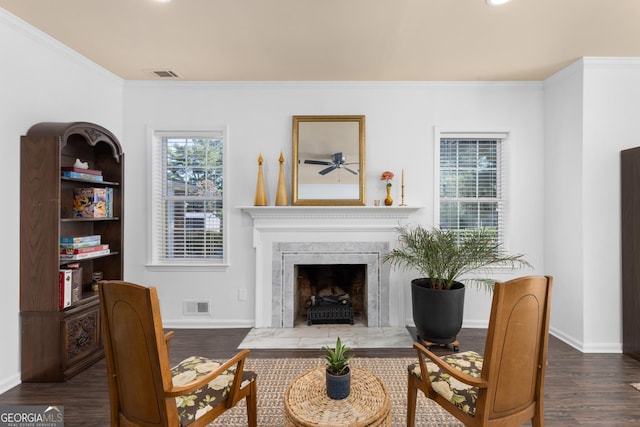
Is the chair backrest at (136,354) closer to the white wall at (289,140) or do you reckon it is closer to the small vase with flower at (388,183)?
→ the white wall at (289,140)

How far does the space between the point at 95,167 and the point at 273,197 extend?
5.90ft

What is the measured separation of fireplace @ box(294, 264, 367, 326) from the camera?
12.5 feet

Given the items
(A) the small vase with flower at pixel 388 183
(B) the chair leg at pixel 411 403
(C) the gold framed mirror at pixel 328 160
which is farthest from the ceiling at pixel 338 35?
(B) the chair leg at pixel 411 403

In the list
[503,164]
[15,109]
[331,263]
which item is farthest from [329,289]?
[15,109]

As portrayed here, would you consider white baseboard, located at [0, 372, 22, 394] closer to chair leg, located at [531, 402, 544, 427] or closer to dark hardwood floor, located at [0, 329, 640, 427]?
dark hardwood floor, located at [0, 329, 640, 427]

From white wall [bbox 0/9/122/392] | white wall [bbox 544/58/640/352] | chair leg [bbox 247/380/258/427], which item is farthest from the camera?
white wall [bbox 544/58/640/352]

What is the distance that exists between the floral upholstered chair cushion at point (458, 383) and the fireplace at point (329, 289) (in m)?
1.89

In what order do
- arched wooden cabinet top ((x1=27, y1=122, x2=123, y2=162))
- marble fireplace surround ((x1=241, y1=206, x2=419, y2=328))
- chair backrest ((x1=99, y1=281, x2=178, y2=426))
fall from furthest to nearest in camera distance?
marble fireplace surround ((x1=241, y1=206, x2=419, y2=328)) < arched wooden cabinet top ((x1=27, y1=122, x2=123, y2=162)) < chair backrest ((x1=99, y1=281, x2=178, y2=426))

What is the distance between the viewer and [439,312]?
9.89ft

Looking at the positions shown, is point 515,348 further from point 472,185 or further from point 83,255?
point 83,255

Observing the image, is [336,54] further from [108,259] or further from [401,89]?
[108,259]

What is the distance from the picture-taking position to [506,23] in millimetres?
2508

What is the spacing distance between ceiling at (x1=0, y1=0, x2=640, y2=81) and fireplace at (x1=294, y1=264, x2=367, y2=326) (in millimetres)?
2227

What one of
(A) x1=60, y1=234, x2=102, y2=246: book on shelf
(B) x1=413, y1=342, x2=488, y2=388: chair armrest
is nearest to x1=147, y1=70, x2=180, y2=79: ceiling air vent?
(A) x1=60, y1=234, x2=102, y2=246: book on shelf
